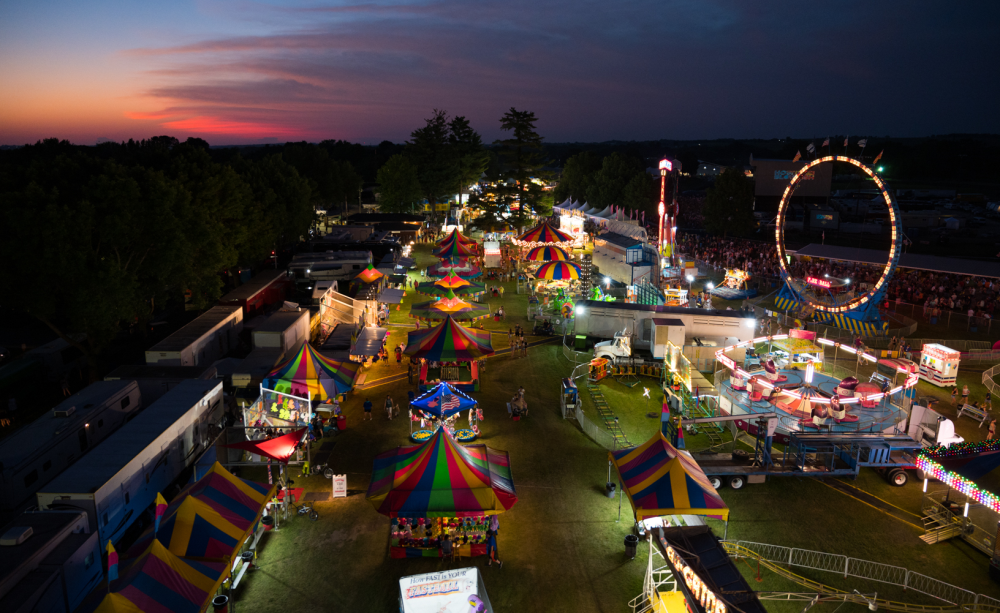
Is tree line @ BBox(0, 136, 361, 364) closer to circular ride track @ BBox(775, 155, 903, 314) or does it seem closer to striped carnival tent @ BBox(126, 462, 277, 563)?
striped carnival tent @ BBox(126, 462, 277, 563)

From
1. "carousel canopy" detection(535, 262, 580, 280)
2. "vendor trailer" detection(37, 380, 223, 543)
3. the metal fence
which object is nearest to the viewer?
the metal fence

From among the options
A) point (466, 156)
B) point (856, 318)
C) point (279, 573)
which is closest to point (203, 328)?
point (279, 573)

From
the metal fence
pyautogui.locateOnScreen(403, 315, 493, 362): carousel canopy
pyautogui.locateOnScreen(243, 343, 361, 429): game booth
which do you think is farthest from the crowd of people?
pyautogui.locateOnScreen(243, 343, 361, 429): game booth

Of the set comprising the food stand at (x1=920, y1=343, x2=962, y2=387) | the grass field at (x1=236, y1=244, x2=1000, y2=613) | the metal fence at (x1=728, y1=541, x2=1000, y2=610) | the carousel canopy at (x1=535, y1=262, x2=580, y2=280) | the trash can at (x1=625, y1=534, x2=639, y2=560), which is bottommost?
the grass field at (x1=236, y1=244, x2=1000, y2=613)

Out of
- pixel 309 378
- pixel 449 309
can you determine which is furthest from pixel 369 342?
pixel 309 378

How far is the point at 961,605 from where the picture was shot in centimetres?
959

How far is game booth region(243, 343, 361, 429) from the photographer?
16.1 meters

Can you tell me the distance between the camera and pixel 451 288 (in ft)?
95.1

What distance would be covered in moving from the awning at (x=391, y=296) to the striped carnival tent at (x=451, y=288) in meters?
1.11

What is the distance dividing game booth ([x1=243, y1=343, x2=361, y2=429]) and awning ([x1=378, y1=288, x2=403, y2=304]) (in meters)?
9.82

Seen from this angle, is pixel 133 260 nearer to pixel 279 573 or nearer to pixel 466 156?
pixel 279 573

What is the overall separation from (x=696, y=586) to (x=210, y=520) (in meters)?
8.18

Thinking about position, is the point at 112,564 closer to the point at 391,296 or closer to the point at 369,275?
the point at 391,296

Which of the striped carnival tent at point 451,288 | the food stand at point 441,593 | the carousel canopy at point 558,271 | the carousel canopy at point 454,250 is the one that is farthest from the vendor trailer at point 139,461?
the carousel canopy at point 454,250
